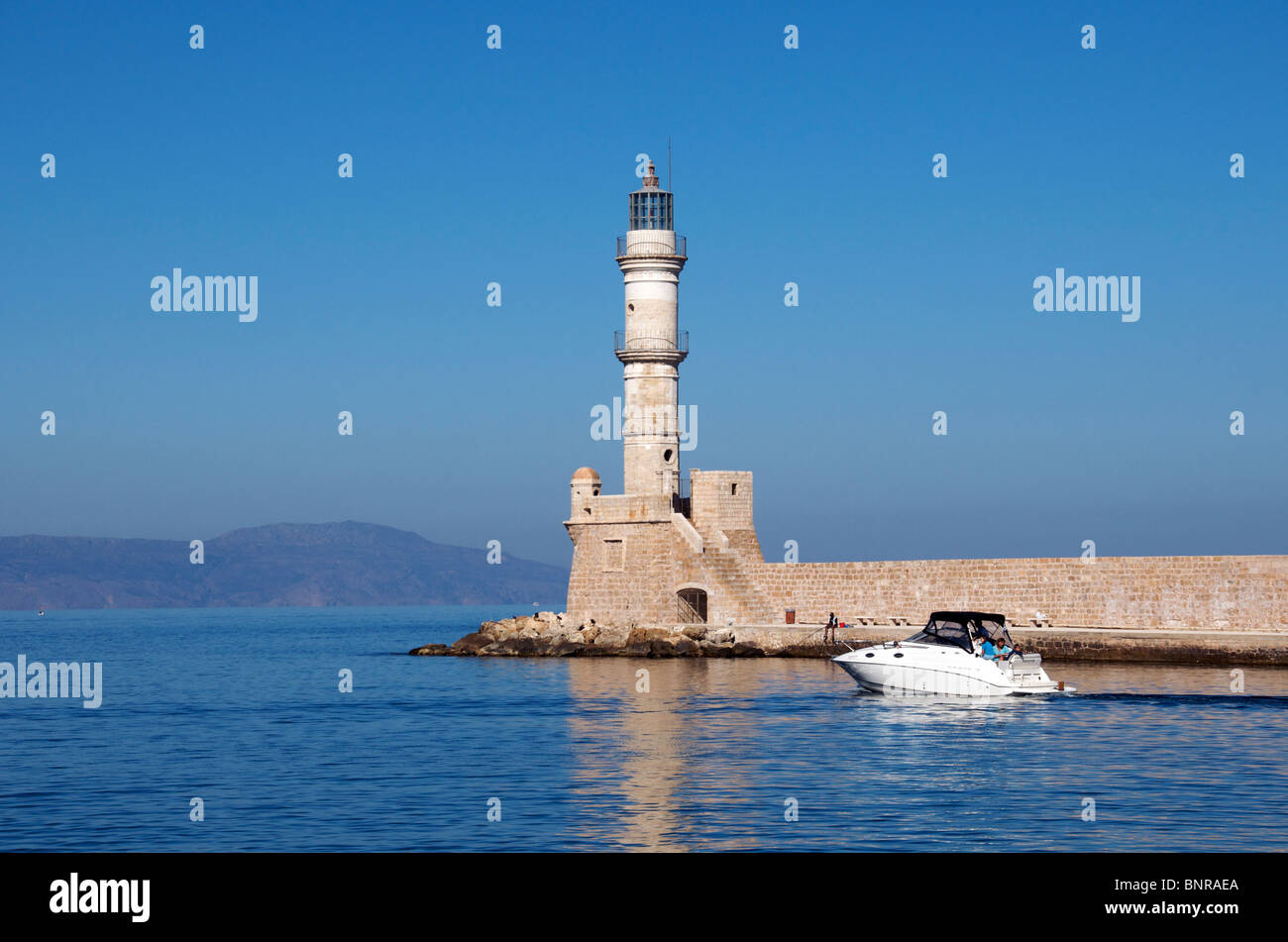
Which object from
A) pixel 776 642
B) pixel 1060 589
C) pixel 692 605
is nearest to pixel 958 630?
pixel 1060 589

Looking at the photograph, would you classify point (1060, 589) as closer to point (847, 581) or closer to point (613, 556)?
point (847, 581)

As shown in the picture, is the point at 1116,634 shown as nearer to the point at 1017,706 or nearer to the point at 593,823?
the point at 1017,706

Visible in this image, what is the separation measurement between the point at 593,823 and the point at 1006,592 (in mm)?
22981

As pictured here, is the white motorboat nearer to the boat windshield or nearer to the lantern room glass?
the boat windshield

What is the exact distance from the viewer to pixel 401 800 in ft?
56.3

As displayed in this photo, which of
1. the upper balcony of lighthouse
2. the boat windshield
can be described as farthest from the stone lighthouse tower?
the boat windshield

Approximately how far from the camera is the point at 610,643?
42.2 m

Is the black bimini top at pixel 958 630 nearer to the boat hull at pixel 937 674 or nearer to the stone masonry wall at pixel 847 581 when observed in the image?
the boat hull at pixel 937 674

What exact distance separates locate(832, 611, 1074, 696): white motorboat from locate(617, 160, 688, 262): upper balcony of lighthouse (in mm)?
17134

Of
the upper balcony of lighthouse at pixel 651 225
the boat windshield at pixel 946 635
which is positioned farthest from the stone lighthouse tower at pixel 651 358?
the boat windshield at pixel 946 635

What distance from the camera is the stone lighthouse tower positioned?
1649 inches

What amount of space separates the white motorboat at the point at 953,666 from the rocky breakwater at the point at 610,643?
10066 mm

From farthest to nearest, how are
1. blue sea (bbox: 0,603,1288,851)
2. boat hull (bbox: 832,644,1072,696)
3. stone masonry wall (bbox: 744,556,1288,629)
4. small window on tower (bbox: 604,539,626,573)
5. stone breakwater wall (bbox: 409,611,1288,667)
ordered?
small window on tower (bbox: 604,539,626,573), stone masonry wall (bbox: 744,556,1288,629), stone breakwater wall (bbox: 409,611,1288,667), boat hull (bbox: 832,644,1072,696), blue sea (bbox: 0,603,1288,851)
